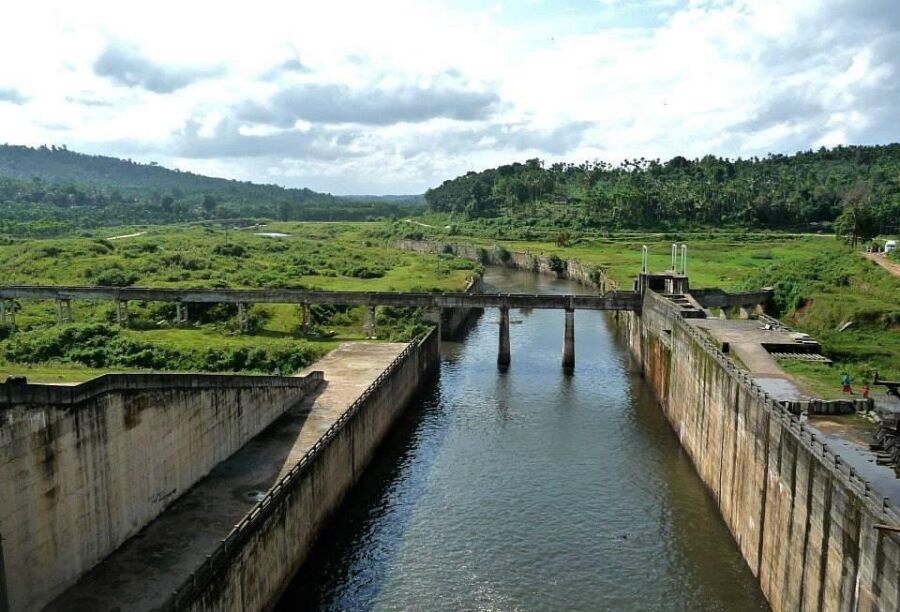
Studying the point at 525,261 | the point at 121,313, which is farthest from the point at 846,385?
the point at 525,261

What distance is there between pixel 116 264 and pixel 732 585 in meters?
101

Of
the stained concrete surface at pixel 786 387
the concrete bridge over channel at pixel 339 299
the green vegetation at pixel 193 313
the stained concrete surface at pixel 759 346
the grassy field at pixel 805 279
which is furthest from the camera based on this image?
the concrete bridge over channel at pixel 339 299

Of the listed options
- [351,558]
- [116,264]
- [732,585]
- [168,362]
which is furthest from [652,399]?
[116,264]

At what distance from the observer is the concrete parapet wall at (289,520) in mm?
27141

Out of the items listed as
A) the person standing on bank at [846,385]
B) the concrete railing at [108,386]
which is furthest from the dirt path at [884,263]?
the concrete railing at [108,386]

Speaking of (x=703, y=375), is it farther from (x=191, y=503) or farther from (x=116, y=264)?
(x=116, y=264)

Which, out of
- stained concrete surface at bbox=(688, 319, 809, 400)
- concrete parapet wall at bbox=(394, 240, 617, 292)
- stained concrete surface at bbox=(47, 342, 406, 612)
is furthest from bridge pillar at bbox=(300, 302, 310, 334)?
concrete parapet wall at bbox=(394, 240, 617, 292)

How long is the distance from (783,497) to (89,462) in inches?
1088

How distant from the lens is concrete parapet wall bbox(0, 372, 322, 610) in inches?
965

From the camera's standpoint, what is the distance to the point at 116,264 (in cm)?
11312

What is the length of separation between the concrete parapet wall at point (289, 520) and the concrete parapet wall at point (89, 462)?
4772 mm

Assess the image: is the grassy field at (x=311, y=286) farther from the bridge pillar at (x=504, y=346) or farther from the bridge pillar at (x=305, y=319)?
the bridge pillar at (x=504, y=346)

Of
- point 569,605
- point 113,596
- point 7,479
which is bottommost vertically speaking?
point 569,605

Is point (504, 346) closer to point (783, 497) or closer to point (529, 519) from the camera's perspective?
point (529, 519)
